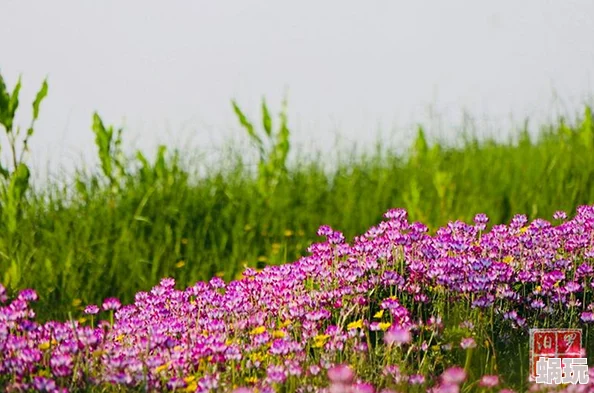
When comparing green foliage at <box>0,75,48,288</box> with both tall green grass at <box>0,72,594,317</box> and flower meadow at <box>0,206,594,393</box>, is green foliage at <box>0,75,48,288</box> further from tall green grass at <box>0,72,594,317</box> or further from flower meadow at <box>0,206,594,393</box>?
flower meadow at <box>0,206,594,393</box>

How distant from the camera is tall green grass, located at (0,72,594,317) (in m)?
6.28

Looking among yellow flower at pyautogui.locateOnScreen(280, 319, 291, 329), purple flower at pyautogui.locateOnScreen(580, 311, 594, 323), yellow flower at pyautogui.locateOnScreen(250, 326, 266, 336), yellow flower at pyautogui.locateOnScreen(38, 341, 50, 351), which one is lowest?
yellow flower at pyautogui.locateOnScreen(38, 341, 50, 351)

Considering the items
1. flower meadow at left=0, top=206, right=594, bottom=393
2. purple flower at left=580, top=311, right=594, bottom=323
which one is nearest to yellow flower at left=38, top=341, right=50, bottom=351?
flower meadow at left=0, top=206, right=594, bottom=393

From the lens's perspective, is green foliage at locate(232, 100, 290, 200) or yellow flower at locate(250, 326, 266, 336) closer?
yellow flower at locate(250, 326, 266, 336)

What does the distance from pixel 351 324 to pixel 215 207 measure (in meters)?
3.67

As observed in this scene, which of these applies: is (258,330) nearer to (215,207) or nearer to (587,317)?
(587,317)

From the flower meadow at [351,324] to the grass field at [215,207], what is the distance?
2.02 meters

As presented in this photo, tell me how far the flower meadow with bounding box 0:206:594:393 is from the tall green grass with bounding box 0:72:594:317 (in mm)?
2030

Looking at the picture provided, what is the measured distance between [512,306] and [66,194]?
435cm

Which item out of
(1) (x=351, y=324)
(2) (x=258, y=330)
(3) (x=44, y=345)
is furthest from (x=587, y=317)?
(3) (x=44, y=345)

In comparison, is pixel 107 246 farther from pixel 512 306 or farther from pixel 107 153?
pixel 512 306

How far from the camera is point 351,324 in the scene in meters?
3.54

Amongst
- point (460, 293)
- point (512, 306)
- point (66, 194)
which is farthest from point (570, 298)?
point (66, 194)

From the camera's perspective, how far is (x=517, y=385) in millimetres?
3604
